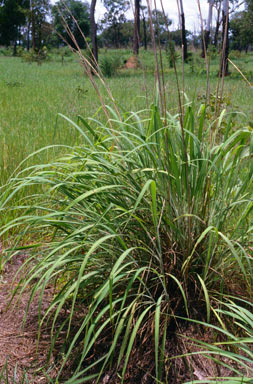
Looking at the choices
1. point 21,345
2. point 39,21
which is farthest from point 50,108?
point 21,345

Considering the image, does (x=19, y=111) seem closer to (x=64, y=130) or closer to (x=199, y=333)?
(x=64, y=130)

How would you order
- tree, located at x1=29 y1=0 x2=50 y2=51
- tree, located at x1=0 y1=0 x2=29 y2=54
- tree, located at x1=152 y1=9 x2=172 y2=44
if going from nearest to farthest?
tree, located at x1=152 y1=9 x2=172 y2=44
tree, located at x1=29 y1=0 x2=50 y2=51
tree, located at x1=0 y1=0 x2=29 y2=54

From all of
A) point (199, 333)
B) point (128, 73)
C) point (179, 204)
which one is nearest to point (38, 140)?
point (179, 204)

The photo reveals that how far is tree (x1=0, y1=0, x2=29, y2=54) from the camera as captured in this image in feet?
145

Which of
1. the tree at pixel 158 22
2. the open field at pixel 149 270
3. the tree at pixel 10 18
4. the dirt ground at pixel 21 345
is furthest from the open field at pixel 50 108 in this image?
the tree at pixel 10 18

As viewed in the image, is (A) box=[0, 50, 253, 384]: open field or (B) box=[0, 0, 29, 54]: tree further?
(B) box=[0, 0, 29, 54]: tree

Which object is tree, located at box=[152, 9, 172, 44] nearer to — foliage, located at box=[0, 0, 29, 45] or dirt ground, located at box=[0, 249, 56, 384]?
dirt ground, located at box=[0, 249, 56, 384]

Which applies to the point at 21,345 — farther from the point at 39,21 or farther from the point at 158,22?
the point at 39,21

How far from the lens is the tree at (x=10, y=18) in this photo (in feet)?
145

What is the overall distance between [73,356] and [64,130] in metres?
2.81

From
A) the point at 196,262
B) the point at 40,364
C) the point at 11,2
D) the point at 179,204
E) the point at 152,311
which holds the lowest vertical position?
the point at 40,364

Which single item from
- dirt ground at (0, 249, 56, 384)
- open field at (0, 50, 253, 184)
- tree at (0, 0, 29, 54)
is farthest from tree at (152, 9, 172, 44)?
tree at (0, 0, 29, 54)

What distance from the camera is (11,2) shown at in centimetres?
4400

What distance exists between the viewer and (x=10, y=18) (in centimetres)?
4553
